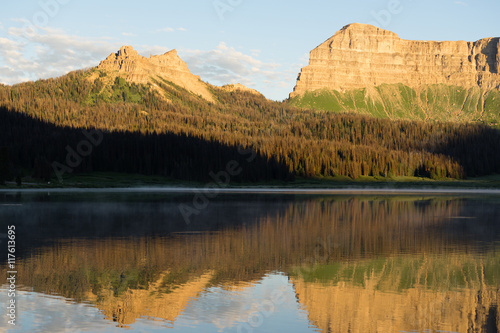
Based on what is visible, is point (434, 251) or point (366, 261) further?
point (434, 251)

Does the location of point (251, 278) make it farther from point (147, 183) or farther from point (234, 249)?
point (147, 183)

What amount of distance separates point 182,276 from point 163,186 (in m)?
142

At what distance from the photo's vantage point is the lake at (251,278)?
70.8 feet

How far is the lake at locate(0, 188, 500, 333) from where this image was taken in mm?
21594

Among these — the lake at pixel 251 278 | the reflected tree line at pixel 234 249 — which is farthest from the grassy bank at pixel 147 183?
the lake at pixel 251 278

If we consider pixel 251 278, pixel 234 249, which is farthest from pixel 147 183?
pixel 251 278

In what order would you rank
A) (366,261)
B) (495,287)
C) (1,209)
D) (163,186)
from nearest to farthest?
(495,287)
(366,261)
(1,209)
(163,186)

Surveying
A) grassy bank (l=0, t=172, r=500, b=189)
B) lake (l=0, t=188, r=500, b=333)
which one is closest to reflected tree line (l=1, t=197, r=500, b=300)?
lake (l=0, t=188, r=500, b=333)

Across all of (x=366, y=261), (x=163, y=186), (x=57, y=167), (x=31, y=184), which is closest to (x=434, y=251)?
(x=366, y=261)

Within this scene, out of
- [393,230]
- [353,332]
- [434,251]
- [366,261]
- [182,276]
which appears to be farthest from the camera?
[393,230]

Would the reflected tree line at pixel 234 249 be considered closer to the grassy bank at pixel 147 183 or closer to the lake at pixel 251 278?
the lake at pixel 251 278

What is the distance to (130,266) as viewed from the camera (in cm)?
3170

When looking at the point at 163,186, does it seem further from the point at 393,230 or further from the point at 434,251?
the point at 434,251

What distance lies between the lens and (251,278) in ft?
96.5
